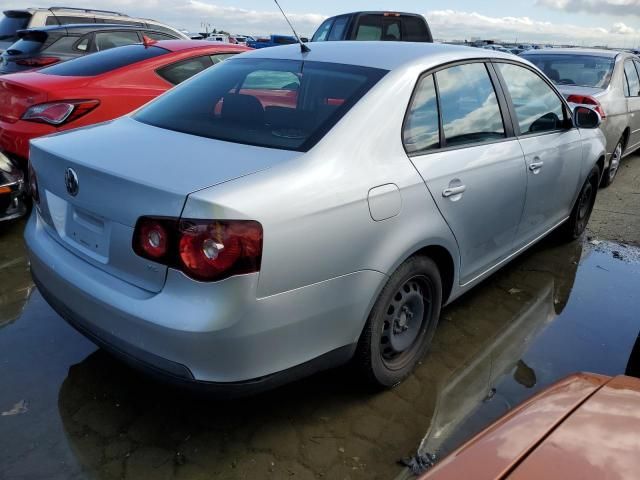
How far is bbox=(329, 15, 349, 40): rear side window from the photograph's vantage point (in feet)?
31.1

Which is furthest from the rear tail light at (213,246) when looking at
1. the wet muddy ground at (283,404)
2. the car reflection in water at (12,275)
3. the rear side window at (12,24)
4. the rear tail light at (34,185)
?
the rear side window at (12,24)

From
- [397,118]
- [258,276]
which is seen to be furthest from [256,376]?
[397,118]

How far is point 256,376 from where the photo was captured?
1977mm

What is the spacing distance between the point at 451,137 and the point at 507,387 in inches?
50.9

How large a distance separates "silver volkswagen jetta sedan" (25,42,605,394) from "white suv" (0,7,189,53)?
776cm

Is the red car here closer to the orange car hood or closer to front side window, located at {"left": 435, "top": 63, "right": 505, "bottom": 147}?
front side window, located at {"left": 435, "top": 63, "right": 505, "bottom": 147}

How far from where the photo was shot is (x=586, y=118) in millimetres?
4062

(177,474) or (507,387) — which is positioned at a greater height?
(507,387)

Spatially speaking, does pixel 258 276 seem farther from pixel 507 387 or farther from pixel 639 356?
pixel 639 356

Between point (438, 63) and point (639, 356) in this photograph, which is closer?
point (639, 356)

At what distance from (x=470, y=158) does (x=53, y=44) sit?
664cm

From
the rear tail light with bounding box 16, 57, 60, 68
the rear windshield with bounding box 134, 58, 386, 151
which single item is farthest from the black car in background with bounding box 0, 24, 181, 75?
the rear windshield with bounding box 134, 58, 386, 151

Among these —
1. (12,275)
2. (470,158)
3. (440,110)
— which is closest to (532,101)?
(470,158)

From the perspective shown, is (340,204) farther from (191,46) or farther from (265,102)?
Result: (191,46)
